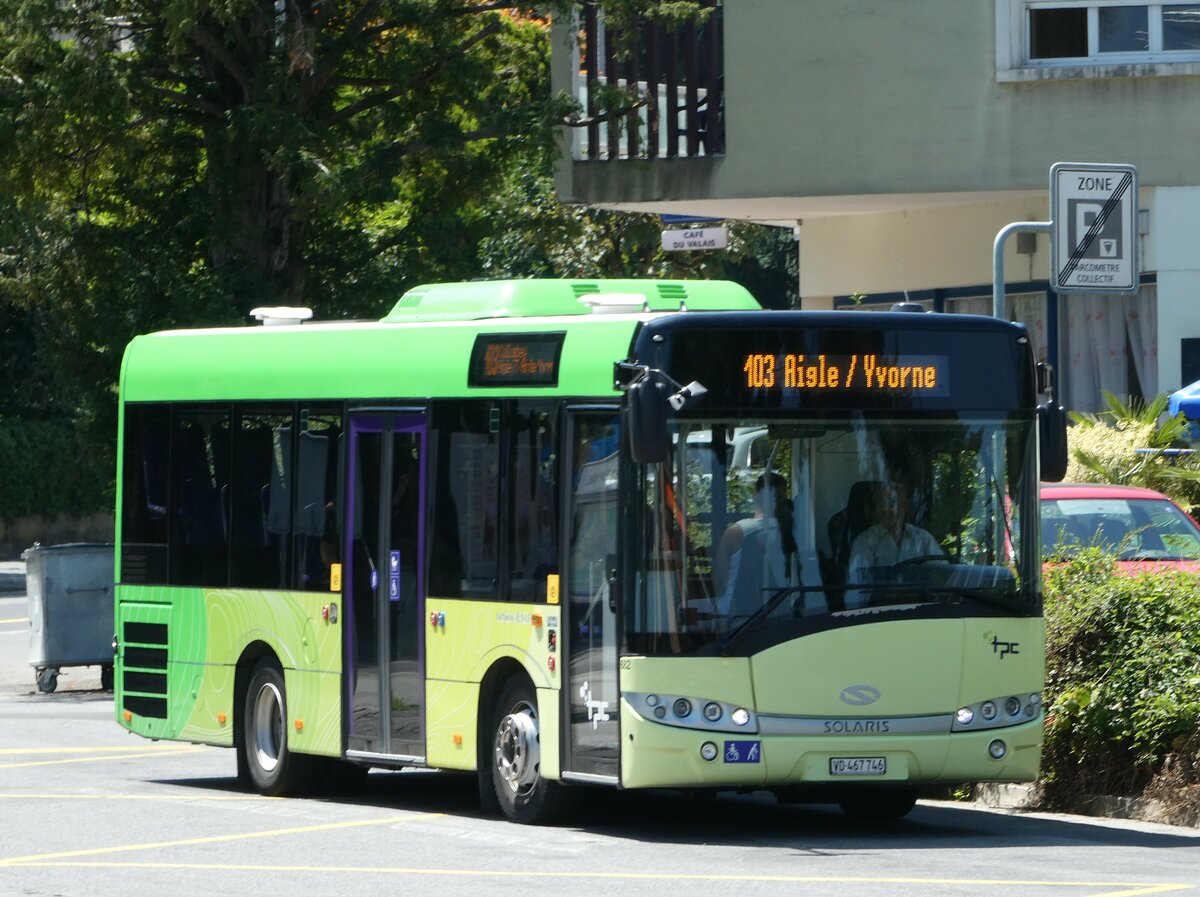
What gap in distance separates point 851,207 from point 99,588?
28.3 feet

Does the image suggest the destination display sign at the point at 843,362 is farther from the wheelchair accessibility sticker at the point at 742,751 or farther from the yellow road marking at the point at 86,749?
the yellow road marking at the point at 86,749

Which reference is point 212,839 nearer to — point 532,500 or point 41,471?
point 532,500

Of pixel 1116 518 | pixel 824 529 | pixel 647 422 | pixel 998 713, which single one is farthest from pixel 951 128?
pixel 647 422

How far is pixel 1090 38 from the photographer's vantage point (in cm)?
2327

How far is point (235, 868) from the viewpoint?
10.3 metres

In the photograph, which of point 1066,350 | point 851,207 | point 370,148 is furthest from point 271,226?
point 1066,350

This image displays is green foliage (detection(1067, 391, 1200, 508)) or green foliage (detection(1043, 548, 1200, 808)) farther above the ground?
green foliage (detection(1067, 391, 1200, 508))

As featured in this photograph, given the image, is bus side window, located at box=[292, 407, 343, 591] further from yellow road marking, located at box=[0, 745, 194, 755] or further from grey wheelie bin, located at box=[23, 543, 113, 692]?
grey wheelie bin, located at box=[23, 543, 113, 692]

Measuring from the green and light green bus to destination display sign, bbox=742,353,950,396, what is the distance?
0.01 m

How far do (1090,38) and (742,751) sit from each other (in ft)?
46.0

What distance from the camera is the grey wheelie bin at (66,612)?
22641 millimetres

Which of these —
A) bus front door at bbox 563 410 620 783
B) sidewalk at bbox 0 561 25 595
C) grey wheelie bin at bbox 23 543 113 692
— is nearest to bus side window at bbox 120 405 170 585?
bus front door at bbox 563 410 620 783

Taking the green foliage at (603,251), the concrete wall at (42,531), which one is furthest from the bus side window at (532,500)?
the concrete wall at (42,531)

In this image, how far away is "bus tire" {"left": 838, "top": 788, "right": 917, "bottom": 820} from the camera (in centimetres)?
1227
